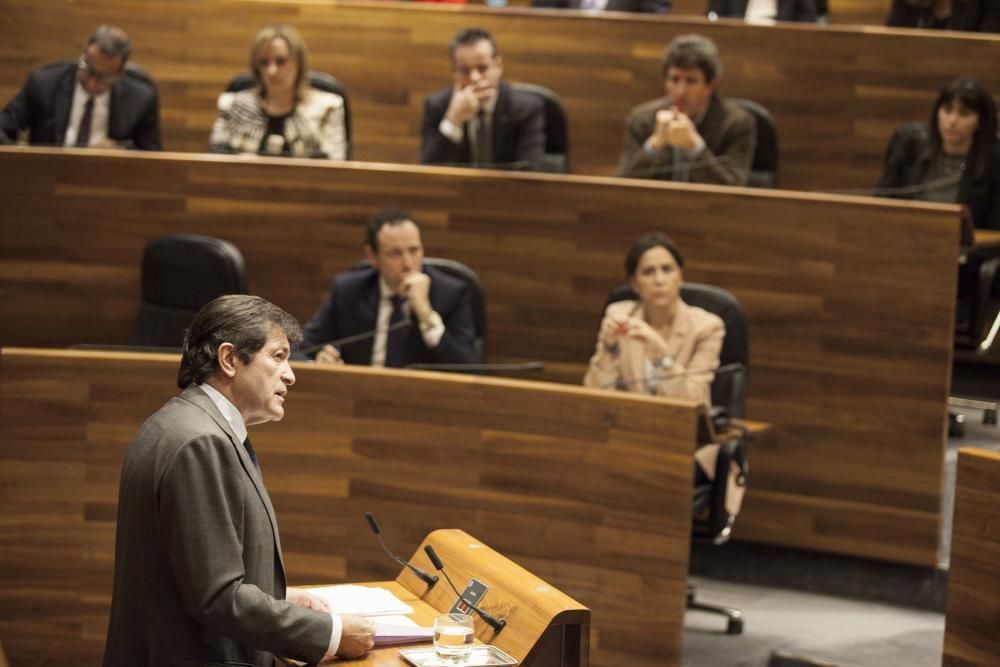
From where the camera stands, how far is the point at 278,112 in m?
3.68

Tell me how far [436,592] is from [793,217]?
1560 millimetres

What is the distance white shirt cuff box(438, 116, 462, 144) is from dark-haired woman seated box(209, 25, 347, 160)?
28 centimetres

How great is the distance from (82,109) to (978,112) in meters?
2.20

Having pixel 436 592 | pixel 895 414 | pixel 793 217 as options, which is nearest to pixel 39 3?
pixel 793 217

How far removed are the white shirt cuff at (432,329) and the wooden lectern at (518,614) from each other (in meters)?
1.22

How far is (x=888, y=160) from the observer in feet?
11.7

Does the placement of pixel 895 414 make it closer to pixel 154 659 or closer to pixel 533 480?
pixel 533 480

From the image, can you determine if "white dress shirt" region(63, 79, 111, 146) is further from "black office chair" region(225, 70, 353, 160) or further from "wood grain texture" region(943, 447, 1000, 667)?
"wood grain texture" region(943, 447, 1000, 667)

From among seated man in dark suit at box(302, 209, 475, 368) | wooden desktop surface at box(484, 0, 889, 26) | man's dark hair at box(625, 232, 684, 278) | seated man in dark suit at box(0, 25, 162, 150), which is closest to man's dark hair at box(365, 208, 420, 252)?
seated man in dark suit at box(302, 209, 475, 368)

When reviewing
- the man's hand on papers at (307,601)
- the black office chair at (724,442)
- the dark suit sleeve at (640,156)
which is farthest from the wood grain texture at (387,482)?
the dark suit sleeve at (640,156)

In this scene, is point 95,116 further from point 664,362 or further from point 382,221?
point 664,362

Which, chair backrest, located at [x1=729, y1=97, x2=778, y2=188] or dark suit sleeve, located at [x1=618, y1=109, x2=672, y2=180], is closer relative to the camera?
dark suit sleeve, located at [x1=618, y1=109, x2=672, y2=180]

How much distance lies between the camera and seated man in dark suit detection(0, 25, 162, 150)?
379cm

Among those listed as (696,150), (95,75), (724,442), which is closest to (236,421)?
(724,442)
